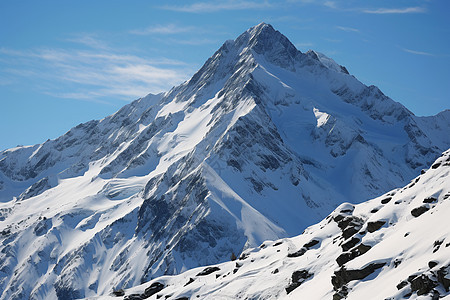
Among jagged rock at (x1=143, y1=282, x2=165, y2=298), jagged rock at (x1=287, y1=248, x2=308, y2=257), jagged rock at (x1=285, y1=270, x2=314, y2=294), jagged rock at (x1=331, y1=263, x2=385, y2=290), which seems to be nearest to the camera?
jagged rock at (x1=331, y1=263, x2=385, y2=290)

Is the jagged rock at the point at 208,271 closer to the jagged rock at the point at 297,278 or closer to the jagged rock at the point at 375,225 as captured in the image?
the jagged rock at the point at 297,278

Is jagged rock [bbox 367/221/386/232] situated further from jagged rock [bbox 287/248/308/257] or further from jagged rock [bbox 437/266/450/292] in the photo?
jagged rock [bbox 437/266/450/292]

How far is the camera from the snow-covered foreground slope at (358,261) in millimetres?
47188

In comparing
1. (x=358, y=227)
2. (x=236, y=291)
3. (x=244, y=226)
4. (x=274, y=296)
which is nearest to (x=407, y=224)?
(x=358, y=227)

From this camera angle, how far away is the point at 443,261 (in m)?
44.3

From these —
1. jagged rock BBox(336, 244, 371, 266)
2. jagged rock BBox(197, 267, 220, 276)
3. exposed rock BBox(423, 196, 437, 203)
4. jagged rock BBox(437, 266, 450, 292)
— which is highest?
jagged rock BBox(197, 267, 220, 276)

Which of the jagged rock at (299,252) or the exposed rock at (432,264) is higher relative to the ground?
the jagged rock at (299,252)

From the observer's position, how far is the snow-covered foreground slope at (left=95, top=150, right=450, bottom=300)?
47188 millimetres

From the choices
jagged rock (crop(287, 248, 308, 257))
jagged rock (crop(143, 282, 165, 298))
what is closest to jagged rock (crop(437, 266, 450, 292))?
jagged rock (crop(287, 248, 308, 257))

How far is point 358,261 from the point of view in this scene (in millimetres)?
55750

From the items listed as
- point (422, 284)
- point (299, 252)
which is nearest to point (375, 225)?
point (422, 284)

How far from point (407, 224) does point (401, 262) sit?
7.76m

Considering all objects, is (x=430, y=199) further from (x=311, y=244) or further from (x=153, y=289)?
(x=153, y=289)

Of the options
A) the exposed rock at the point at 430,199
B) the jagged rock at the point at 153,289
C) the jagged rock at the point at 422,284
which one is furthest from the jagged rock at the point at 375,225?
the jagged rock at the point at 153,289
